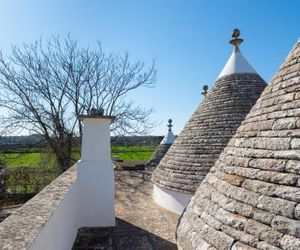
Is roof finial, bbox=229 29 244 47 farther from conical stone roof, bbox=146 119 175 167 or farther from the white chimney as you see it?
conical stone roof, bbox=146 119 175 167

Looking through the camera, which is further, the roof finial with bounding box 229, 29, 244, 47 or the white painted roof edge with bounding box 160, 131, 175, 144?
the white painted roof edge with bounding box 160, 131, 175, 144

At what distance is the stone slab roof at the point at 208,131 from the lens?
8570mm

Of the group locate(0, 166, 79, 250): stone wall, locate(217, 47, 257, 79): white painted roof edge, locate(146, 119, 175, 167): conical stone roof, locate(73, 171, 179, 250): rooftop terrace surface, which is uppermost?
locate(217, 47, 257, 79): white painted roof edge

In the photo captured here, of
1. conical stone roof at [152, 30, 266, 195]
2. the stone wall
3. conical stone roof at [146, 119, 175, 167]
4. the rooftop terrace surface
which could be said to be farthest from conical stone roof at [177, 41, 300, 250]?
conical stone roof at [146, 119, 175, 167]

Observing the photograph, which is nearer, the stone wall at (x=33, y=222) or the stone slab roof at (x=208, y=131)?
the stone wall at (x=33, y=222)

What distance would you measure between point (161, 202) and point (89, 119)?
4175 mm

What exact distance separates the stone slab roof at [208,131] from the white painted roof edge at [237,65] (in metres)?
0.19

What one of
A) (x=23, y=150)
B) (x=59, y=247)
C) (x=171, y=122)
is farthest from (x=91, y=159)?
(x=23, y=150)

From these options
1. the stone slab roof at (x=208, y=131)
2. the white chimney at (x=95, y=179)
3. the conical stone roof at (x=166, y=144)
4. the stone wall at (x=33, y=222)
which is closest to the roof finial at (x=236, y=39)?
the stone slab roof at (x=208, y=131)

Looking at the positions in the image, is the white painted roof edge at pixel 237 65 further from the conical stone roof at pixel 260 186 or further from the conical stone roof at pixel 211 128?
the conical stone roof at pixel 260 186

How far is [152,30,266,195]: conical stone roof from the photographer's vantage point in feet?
28.2

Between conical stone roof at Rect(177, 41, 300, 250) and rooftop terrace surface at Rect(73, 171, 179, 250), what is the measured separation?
7.85 feet

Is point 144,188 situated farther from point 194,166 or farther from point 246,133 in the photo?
point 246,133

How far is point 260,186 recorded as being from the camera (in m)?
2.97
